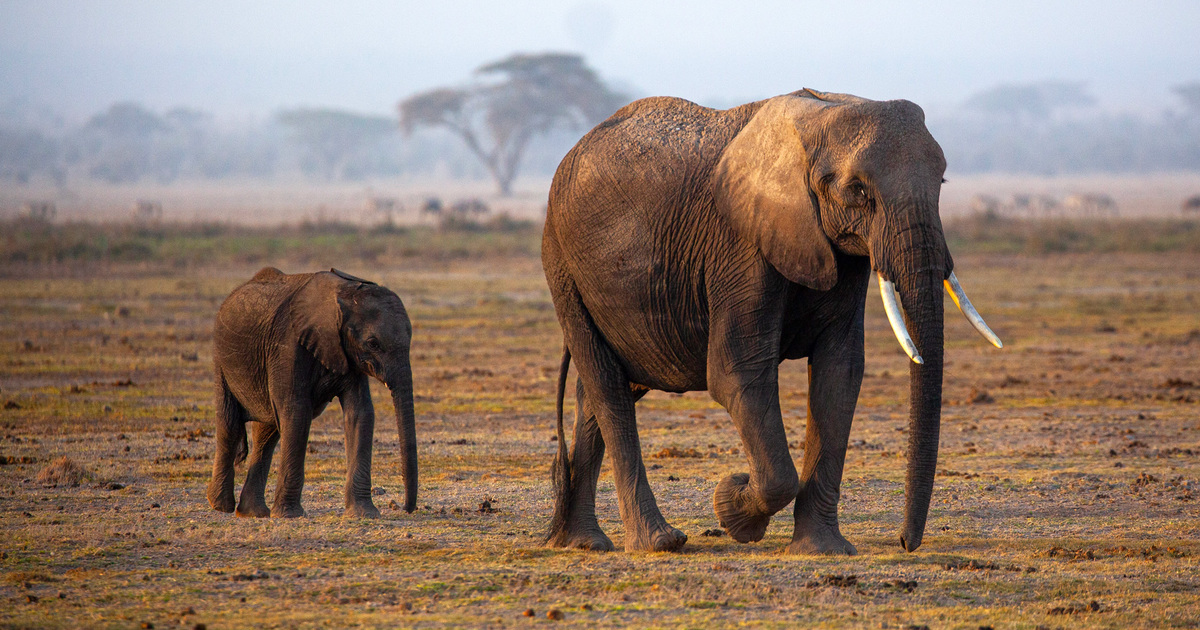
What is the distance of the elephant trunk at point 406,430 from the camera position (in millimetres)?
8508

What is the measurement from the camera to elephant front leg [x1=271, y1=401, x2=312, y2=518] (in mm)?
8602

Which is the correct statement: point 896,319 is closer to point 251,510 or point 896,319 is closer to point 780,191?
point 780,191

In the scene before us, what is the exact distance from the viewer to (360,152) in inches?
5807

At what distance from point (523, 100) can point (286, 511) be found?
79.9 meters

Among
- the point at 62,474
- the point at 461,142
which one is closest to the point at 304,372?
the point at 62,474

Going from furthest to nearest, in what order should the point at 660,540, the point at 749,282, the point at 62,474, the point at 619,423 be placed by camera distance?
the point at 62,474, the point at 619,423, the point at 660,540, the point at 749,282

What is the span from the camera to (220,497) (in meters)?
9.04

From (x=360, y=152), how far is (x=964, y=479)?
142 m

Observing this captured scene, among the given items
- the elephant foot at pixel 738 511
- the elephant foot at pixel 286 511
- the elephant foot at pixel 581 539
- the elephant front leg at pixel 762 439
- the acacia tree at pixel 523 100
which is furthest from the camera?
the acacia tree at pixel 523 100

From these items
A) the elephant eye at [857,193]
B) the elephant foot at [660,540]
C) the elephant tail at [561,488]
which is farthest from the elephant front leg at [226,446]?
the elephant eye at [857,193]

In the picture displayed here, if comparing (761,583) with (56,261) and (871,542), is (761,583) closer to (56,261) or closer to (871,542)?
(871,542)

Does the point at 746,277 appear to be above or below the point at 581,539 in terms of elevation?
above

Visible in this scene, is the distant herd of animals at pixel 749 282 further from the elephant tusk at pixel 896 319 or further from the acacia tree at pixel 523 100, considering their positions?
the acacia tree at pixel 523 100

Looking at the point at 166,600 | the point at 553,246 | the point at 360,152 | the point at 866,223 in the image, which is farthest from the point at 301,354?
the point at 360,152
